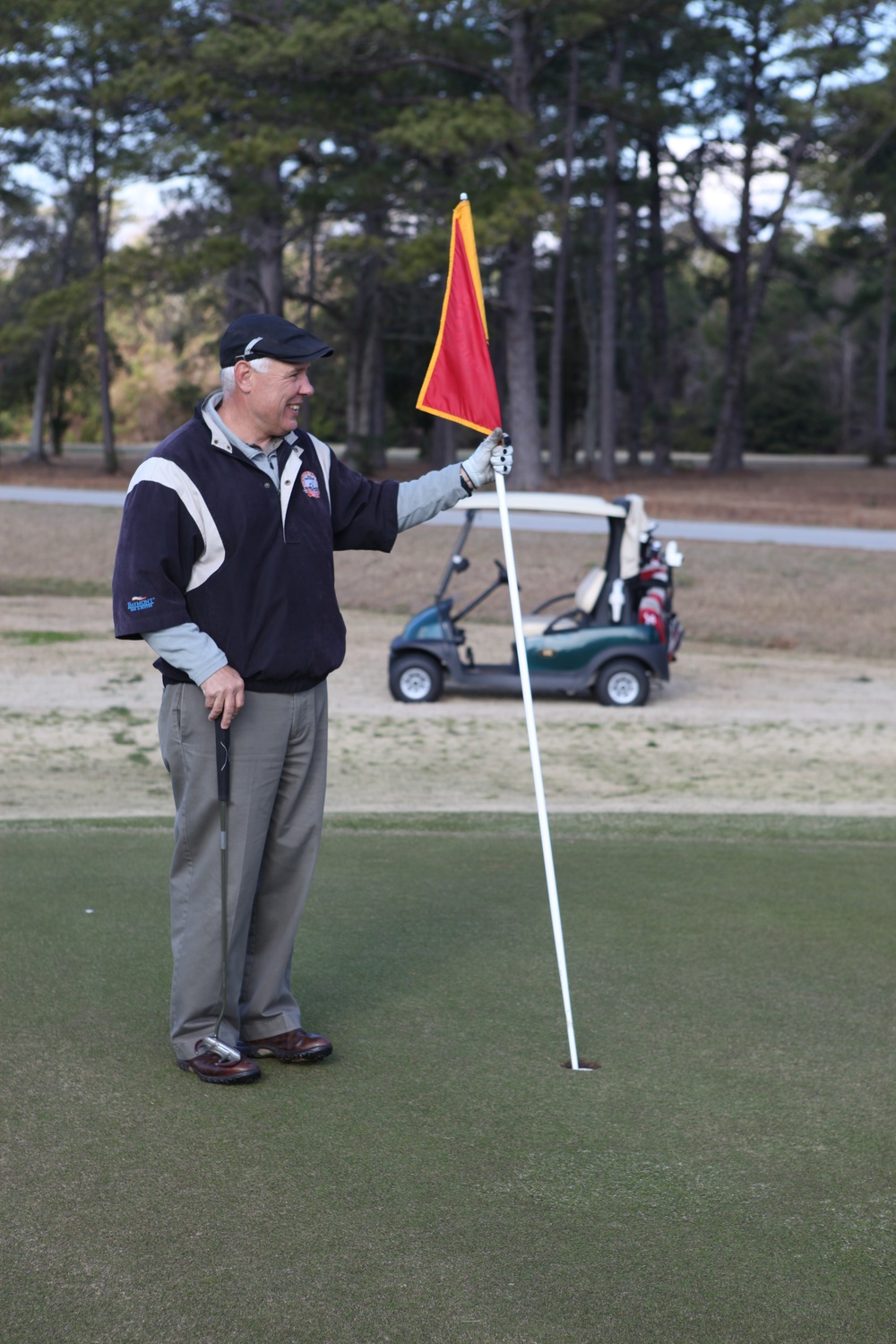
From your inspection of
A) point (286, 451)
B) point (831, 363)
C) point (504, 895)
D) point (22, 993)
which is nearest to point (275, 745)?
point (286, 451)

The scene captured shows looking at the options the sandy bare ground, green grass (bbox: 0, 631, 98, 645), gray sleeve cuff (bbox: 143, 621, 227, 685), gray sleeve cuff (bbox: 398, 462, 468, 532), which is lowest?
the sandy bare ground

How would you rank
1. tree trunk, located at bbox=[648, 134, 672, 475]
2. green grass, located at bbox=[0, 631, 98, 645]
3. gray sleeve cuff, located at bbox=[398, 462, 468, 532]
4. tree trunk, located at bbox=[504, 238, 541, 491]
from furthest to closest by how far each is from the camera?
1. tree trunk, located at bbox=[648, 134, 672, 475]
2. tree trunk, located at bbox=[504, 238, 541, 491]
3. green grass, located at bbox=[0, 631, 98, 645]
4. gray sleeve cuff, located at bbox=[398, 462, 468, 532]

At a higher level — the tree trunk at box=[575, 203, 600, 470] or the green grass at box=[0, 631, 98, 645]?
the tree trunk at box=[575, 203, 600, 470]

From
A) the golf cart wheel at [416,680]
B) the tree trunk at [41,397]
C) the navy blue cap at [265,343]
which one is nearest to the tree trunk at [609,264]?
the tree trunk at [41,397]

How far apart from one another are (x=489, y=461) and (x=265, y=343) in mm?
658

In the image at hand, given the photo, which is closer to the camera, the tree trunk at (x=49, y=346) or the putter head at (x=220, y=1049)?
the putter head at (x=220, y=1049)

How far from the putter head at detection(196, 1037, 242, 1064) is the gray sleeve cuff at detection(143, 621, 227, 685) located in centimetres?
86

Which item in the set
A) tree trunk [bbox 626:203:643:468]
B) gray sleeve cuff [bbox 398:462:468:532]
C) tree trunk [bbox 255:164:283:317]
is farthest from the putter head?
tree trunk [bbox 626:203:643:468]

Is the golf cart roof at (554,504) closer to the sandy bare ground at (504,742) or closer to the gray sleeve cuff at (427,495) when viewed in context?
the sandy bare ground at (504,742)

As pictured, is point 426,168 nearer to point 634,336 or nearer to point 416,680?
point 634,336

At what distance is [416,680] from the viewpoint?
1205cm

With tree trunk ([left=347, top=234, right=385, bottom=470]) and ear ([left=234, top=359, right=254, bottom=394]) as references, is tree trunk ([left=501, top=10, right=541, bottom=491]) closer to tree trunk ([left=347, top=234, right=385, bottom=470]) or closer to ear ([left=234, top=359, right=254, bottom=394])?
tree trunk ([left=347, top=234, right=385, bottom=470])

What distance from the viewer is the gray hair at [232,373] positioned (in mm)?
3314

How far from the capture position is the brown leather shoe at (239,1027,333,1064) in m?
3.54
